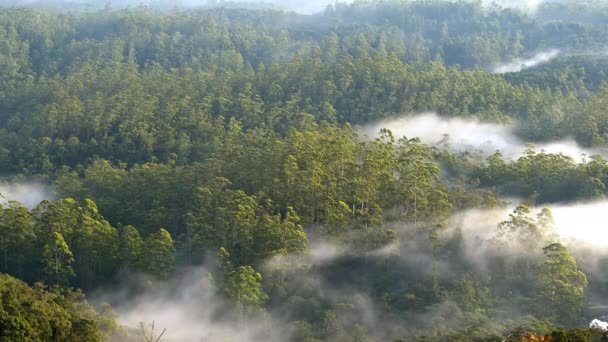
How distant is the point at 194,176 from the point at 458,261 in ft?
64.4

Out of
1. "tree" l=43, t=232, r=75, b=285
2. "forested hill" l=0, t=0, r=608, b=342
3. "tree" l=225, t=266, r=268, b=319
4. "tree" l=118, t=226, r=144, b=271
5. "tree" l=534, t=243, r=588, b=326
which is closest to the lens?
"tree" l=534, t=243, r=588, b=326

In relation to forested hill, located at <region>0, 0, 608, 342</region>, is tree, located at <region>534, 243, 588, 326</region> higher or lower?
lower

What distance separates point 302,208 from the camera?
52.0 meters

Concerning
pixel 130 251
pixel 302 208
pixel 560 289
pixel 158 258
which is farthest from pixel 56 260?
pixel 560 289

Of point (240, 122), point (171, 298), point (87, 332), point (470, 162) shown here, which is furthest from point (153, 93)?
point (87, 332)

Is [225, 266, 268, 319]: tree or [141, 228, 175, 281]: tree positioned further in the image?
[141, 228, 175, 281]: tree

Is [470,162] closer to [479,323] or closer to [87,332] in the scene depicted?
[479,323]

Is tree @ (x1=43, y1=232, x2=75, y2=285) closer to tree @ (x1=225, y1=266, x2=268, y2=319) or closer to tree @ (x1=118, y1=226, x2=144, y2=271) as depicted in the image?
tree @ (x1=118, y1=226, x2=144, y2=271)

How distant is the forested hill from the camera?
42781mm

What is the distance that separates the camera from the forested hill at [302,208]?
42781 mm

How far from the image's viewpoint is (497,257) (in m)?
48.2

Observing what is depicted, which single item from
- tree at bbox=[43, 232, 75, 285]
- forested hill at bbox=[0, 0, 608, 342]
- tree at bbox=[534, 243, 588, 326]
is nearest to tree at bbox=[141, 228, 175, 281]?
forested hill at bbox=[0, 0, 608, 342]

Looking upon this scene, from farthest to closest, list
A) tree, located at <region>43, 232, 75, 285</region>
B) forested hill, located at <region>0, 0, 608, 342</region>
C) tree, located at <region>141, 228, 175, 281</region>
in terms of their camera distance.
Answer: tree, located at <region>141, 228, 175, 281</region>, tree, located at <region>43, 232, 75, 285</region>, forested hill, located at <region>0, 0, 608, 342</region>

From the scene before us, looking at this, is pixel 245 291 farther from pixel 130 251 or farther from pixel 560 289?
pixel 560 289
